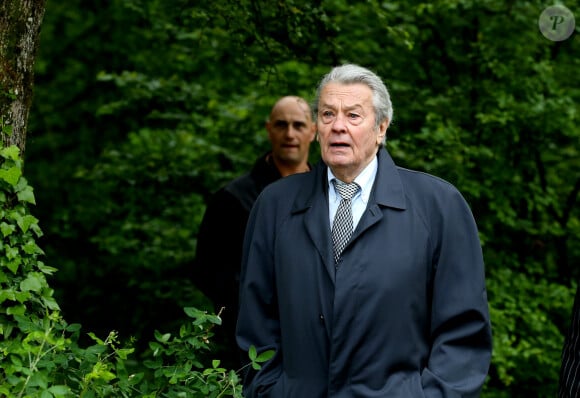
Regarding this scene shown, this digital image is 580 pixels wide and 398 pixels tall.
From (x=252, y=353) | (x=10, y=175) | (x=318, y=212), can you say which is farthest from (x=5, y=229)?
(x=318, y=212)

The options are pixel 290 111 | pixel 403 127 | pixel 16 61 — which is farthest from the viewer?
pixel 403 127

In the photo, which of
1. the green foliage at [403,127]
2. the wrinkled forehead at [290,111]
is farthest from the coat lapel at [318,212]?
the green foliage at [403,127]

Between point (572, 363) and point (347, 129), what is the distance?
114cm

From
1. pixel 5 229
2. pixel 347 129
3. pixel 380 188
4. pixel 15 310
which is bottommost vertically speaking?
pixel 15 310

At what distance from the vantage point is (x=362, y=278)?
308 cm

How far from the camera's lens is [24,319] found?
3.05m

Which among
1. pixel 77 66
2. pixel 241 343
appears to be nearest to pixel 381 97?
pixel 241 343

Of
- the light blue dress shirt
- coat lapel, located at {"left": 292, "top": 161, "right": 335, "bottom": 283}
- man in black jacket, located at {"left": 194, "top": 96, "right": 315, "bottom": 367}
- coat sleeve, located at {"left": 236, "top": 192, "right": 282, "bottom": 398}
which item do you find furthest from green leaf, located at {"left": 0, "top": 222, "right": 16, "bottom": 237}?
man in black jacket, located at {"left": 194, "top": 96, "right": 315, "bottom": 367}

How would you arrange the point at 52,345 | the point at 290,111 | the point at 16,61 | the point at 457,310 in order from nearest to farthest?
1. the point at 52,345
2. the point at 457,310
3. the point at 16,61
4. the point at 290,111

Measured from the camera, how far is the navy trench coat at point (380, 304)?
3059 millimetres

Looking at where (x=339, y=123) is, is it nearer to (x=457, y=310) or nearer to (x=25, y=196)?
(x=457, y=310)

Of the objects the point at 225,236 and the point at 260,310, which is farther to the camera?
the point at 225,236

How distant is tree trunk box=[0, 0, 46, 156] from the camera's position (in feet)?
11.7

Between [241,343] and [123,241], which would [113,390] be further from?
[123,241]
